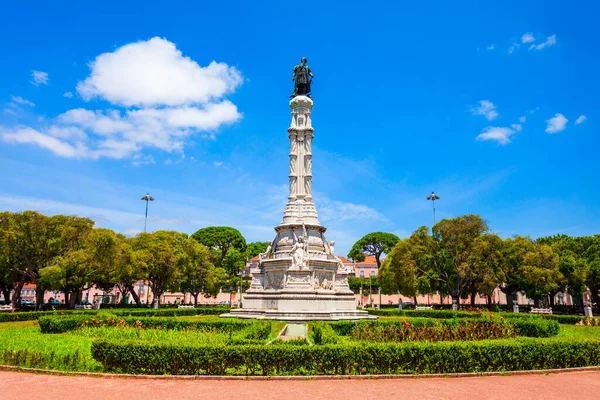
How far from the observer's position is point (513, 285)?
166 ft

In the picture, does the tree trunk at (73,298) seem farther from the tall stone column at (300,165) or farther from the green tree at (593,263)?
the green tree at (593,263)

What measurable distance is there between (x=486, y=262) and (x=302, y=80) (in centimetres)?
2836

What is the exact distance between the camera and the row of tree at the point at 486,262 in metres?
46.1

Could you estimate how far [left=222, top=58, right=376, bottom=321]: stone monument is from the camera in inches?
1178

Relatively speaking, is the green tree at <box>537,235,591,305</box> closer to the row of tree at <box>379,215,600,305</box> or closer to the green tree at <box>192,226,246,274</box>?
the row of tree at <box>379,215,600,305</box>

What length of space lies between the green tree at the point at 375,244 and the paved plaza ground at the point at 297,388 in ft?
241

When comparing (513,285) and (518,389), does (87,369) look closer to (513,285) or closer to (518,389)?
(518,389)

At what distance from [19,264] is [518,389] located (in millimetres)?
43118

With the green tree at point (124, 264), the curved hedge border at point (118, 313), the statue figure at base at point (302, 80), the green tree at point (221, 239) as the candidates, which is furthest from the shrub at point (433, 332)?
the green tree at point (221, 239)

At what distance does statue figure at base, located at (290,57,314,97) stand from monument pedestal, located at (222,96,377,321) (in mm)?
1222

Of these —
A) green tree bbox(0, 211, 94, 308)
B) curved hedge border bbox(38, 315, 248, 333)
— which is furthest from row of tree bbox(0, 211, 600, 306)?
curved hedge border bbox(38, 315, 248, 333)

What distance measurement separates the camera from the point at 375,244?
285 ft

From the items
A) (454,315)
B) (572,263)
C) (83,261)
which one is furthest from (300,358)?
(572,263)

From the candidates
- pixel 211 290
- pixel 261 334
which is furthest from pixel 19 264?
pixel 261 334
